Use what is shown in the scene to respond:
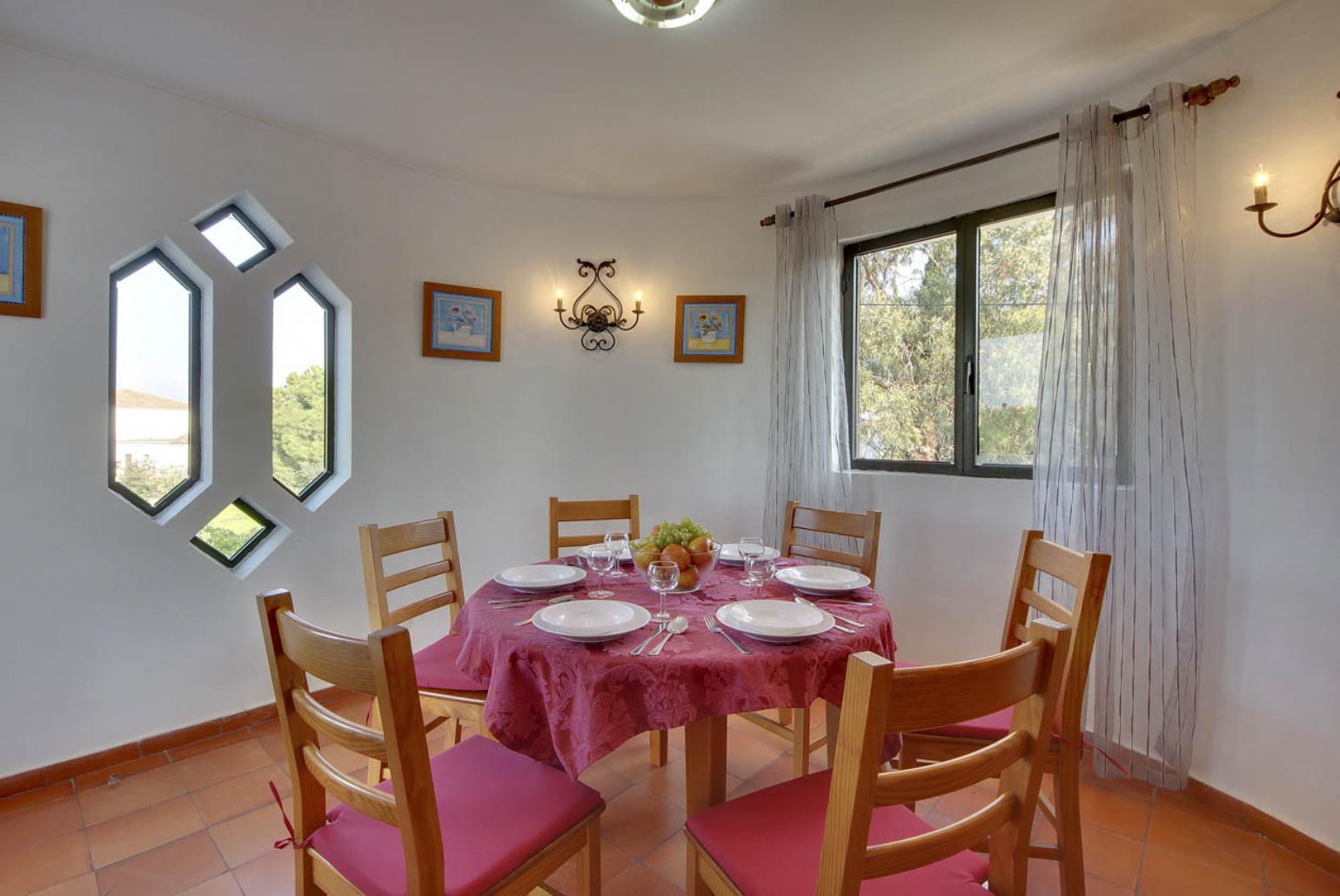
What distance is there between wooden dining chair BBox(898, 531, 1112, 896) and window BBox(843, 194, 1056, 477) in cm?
95

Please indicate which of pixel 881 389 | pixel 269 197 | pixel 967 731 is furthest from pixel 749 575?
pixel 269 197

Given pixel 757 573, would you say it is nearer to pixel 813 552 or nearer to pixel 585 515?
pixel 813 552

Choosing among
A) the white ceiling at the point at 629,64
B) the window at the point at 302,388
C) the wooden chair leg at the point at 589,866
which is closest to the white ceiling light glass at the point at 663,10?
the white ceiling at the point at 629,64

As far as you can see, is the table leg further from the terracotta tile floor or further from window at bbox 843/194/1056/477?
window at bbox 843/194/1056/477

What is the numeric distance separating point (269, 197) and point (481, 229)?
0.91 metres

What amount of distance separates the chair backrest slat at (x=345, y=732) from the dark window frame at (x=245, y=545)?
6.10ft

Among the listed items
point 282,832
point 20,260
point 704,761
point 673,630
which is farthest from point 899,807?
point 20,260

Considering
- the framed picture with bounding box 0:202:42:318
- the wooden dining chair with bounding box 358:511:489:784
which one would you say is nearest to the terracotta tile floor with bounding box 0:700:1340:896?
the wooden dining chair with bounding box 358:511:489:784

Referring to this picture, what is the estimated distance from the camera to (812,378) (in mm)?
2865

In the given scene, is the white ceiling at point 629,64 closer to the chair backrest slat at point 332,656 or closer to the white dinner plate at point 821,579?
the white dinner plate at point 821,579

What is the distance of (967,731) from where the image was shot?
145cm

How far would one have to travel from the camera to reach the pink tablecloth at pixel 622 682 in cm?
113

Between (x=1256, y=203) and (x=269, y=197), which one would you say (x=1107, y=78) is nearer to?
(x=1256, y=203)

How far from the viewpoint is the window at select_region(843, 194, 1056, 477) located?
8.02 feet
